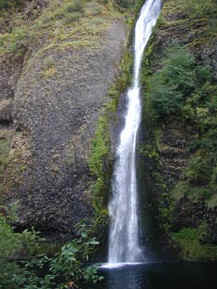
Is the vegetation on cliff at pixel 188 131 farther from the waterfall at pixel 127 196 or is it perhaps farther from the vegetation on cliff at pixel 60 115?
the vegetation on cliff at pixel 60 115

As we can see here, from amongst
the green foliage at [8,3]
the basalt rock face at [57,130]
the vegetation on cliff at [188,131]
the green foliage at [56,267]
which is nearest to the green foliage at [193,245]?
the vegetation on cliff at [188,131]

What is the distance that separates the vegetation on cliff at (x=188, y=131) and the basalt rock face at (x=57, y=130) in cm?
263

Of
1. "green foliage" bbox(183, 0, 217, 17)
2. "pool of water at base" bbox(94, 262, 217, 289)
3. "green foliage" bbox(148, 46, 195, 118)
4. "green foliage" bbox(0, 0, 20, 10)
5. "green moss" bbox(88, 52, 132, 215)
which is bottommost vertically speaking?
"pool of water at base" bbox(94, 262, 217, 289)

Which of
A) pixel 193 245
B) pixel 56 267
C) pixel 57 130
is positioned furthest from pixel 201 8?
pixel 56 267

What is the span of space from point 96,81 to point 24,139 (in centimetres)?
437

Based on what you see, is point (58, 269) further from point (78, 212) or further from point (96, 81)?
point (96, 81)

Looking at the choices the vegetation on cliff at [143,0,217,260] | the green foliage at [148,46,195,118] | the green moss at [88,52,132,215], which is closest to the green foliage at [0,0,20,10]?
the green moss at [88,52,132,215]

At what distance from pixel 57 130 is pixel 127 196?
4.42 metres

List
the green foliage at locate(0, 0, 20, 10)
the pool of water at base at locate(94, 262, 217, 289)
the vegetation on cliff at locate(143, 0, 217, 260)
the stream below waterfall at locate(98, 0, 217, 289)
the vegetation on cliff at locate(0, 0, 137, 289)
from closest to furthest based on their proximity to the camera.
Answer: the pool of water at base at locate(94, 262, 217, 289) < the stream below waterfall at locate(98, 0, 217, 289) < the vegetation on cliff at locate(143, 0, 217, 260) < the vegetation on cliff at locate(0, 0, 137, 289) < the green foliage at locate(0, 0, 20, 10)

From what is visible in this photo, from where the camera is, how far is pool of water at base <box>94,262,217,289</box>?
1084 centimetres

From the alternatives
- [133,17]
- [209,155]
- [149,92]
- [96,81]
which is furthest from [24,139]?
[133,17]

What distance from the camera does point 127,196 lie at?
15.0 meters

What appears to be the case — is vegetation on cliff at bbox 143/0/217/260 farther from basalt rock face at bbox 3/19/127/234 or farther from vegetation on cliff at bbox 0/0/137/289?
basalt rock face at bbox 3/19/127/234

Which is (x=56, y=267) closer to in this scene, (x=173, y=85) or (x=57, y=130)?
(x=173, y=85)
